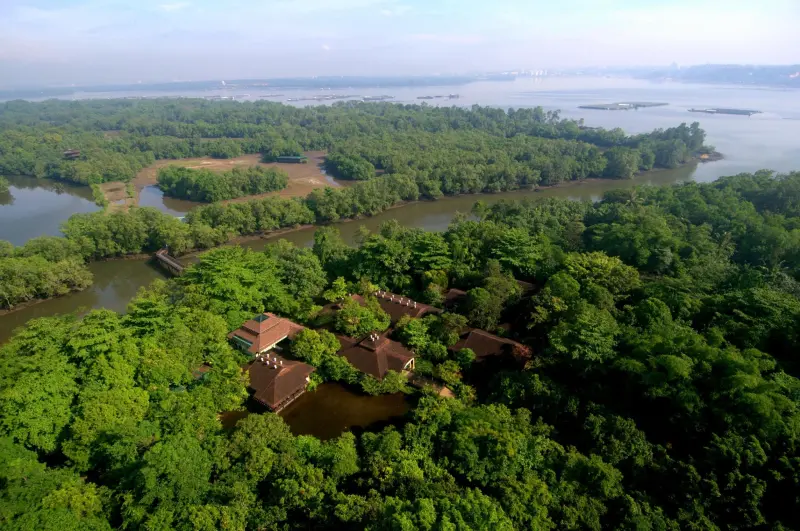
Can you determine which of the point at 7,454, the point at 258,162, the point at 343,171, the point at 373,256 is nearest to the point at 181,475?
the point at 7,454

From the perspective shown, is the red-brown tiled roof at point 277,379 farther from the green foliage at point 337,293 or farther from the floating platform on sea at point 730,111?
the floating platform on sea at point 730,111

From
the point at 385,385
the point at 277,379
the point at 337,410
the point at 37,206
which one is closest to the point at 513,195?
the point at 385,385

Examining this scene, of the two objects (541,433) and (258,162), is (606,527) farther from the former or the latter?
(258,162)

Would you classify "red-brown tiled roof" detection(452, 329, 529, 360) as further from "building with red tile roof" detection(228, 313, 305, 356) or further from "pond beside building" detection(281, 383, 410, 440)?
"building with red tile roof" detection(228, 313, 305, 356)

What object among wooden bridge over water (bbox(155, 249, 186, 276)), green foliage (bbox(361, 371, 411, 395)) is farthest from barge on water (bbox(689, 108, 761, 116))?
wooden bridge over water (bbox(155, 249, 186, 276))

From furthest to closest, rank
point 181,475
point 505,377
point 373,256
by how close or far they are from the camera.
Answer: point 373,256 < point 505,377 < point 181,475

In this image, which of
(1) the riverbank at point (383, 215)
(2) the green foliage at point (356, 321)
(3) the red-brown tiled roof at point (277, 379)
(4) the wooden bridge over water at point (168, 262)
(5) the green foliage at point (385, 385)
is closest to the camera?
(3) the red-brown tiled roof at point (277, 379)

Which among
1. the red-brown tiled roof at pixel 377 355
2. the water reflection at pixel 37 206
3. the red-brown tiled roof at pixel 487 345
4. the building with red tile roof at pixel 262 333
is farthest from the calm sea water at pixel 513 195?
the red-brown tiled roof at pixel 487 345
